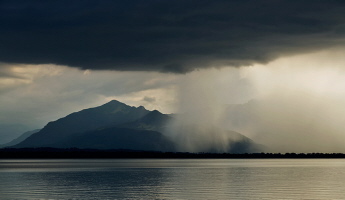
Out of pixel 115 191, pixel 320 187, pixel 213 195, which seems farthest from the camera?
pixel 320 187

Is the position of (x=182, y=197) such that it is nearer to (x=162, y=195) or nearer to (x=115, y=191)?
(x=162, y=195)

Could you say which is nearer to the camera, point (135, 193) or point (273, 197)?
point (273, 197)

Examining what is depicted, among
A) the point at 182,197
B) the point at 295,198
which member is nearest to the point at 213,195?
the point at 182,197

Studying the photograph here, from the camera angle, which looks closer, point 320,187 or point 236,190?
point 236,190

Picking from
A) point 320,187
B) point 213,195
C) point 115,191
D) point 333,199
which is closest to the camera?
point 333,199

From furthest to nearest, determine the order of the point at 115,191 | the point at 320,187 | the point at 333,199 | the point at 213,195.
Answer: the point at 320,187 < the point at 115,191 < the point at 213,195 < the point at 333,199

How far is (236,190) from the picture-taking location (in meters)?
89.4

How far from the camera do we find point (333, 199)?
75.9m

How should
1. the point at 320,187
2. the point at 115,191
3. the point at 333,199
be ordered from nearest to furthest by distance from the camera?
the point at 333,199, the point at 115,191, the point at 320,187

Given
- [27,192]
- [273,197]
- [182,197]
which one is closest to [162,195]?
[182,197]

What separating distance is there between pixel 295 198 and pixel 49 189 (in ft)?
130

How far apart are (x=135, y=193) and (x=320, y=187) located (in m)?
33.5

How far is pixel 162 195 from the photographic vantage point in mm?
80438

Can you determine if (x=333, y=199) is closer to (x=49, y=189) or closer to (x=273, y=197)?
(x=273, y=197)
